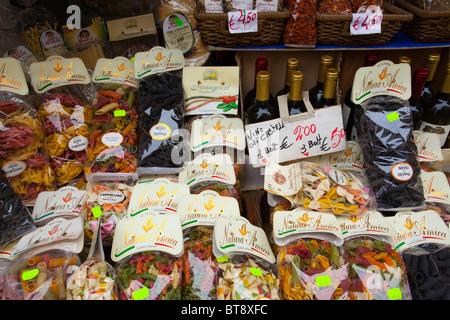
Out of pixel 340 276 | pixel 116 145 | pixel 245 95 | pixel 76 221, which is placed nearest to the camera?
pixel 340 276

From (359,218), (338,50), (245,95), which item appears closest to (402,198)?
(359,218)

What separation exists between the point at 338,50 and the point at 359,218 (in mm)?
749

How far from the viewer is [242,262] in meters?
0.91

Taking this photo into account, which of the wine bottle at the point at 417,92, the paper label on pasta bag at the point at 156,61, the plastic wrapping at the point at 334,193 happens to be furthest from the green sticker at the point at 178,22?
the wine bottle at the point at 417,92

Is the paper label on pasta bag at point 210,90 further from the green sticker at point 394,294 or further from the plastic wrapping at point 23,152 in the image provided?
the green sticker at point 394,294

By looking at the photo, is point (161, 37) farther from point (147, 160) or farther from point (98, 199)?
point (98, 199)

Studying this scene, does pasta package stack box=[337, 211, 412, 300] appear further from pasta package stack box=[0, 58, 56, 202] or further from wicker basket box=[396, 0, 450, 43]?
pasta package stack box=[0, 58, 56, 202]

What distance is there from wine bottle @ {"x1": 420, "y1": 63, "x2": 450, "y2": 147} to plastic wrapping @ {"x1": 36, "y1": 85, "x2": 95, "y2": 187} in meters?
1.38

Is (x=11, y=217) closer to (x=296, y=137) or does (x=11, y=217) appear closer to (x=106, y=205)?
(x=106, y=205)

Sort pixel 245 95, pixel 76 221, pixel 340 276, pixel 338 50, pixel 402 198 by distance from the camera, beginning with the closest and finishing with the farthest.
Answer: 1. pixel 340 276
2. pixel 76 221
3. pixel 402 198
4. pixel 338 50
5. pixel 245 95

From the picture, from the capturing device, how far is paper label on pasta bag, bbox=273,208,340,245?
0.93 m

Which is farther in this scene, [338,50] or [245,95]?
[245,95]

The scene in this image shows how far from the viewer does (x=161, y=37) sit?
1633mm

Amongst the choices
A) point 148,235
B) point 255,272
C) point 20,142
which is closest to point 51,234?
point 148,235
